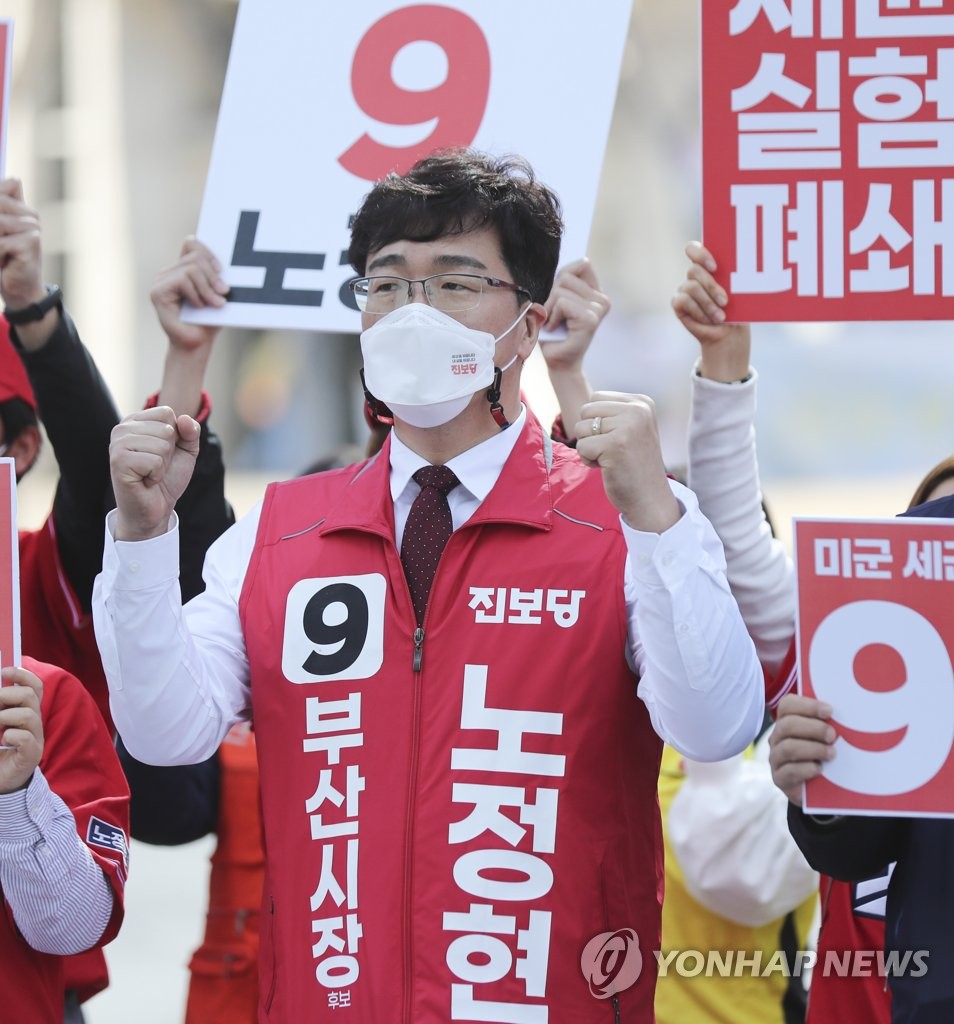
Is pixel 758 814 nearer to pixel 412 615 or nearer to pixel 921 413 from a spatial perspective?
pixel 412 615

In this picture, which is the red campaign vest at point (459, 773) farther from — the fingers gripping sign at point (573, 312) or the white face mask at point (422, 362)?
the fingers gripping sign at point (573, 312)

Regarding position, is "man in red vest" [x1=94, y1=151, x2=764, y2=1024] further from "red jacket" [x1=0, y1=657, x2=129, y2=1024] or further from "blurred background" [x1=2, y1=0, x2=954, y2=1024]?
"blurred background" [x1=2, y1=0, x2=954, y2=1024]

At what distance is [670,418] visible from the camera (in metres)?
13.5

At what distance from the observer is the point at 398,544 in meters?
2.79

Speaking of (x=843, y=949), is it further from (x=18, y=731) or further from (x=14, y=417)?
(x=14, y=417)

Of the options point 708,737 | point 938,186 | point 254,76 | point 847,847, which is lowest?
point 847,847

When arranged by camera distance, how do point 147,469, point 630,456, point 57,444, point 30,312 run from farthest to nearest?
point 57,444 < point 30,312 < point 147,469 < point 630,456

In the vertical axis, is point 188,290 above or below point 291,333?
below

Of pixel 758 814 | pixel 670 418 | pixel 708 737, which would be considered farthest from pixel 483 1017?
pixel 670 418

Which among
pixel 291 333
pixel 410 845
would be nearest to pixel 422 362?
pixel 410 845

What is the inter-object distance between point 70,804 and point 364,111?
1623mm

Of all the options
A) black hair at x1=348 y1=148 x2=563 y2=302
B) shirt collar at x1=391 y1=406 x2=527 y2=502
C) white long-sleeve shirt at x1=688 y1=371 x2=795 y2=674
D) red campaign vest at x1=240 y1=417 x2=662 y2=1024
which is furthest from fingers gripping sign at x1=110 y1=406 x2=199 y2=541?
white long-sleeve shirt at x1=688 y1=371 x2=795 y2=674

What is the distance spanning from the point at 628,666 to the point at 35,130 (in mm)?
12286

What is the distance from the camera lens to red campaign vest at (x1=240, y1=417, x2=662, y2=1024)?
8.29 ft
